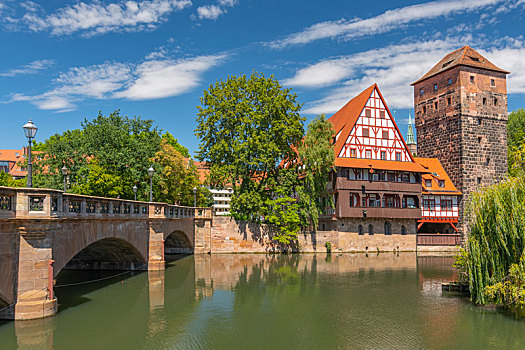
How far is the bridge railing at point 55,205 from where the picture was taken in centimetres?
1420

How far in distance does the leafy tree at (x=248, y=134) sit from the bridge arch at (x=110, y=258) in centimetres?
1452

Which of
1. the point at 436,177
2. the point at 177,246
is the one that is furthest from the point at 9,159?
the point at 436,177

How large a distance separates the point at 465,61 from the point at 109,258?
4700 cm

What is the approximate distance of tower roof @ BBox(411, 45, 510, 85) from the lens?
5275 centimetres

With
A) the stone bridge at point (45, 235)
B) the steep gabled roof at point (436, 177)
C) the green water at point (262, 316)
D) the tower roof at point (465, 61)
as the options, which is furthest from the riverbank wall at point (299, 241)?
the tower roof at point (465, 61)

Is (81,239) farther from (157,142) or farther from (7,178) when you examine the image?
(7,178)

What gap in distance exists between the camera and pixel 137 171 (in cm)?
4212

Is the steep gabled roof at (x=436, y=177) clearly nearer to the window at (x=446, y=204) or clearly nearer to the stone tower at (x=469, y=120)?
the stone tower at (x=469, y=120)

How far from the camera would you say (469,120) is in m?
52.5

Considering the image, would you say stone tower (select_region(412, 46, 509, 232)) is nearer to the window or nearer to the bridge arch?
the window

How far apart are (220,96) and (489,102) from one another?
34.6 m

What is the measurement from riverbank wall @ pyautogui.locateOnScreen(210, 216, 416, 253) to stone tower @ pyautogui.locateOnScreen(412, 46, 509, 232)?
421 inches

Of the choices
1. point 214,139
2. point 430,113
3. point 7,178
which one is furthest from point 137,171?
point 430,113

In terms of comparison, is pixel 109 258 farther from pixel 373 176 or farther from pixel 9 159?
pixel 9 159
